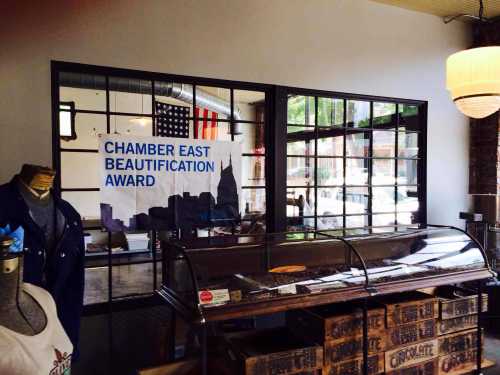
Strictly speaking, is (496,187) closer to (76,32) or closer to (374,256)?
(374,256)

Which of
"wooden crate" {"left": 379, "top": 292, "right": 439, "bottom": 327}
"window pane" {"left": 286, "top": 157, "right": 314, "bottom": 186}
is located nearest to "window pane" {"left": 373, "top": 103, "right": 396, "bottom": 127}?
"window pane" {"left": 286, "top": 157, "right": 314, "bottom": 186}

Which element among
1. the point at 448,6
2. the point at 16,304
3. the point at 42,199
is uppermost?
the point at 448,6

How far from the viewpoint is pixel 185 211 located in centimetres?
341

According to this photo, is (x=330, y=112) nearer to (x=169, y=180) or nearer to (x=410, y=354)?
(x=169, y=180)

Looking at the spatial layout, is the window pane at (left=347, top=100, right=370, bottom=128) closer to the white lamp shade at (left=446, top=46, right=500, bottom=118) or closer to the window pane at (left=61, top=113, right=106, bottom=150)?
the white lamp shade at (left=446, top=46, right=500, bottom=118)

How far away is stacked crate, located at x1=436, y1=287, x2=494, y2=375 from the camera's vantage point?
9.39 feet

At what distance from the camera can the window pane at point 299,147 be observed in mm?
3875

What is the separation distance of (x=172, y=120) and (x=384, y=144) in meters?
2.33

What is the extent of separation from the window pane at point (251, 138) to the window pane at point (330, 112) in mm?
588

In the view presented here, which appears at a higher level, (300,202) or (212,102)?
(212,102)

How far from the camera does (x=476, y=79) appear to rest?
2541 millimetres

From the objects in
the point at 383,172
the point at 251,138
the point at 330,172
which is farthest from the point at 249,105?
the point at 383,172

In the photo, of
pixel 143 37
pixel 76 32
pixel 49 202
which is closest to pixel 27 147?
pixel 49 202

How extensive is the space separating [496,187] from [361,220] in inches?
67.6
